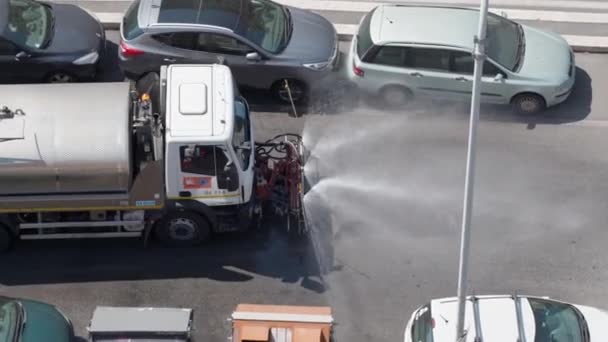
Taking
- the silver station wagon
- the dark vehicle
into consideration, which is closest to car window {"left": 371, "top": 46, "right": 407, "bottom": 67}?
the silver station wagon

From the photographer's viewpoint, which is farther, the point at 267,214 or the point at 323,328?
the point at 267,214

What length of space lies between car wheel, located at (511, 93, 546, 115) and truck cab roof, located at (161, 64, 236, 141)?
5.83 meters

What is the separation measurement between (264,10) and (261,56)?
3.67ft

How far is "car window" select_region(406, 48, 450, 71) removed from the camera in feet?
64.5

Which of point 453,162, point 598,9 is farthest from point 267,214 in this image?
point 598,9

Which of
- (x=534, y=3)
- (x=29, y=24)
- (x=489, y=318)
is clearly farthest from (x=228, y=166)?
(x=534, y=3)

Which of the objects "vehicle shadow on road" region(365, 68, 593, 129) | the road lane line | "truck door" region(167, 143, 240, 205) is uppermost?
the road lane line

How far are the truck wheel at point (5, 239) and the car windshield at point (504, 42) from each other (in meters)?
8.92

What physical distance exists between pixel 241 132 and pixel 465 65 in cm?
493

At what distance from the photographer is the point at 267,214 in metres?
18.0

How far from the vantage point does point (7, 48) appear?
19.4m

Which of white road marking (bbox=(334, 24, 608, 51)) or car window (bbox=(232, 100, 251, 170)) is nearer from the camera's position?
car window (bbox=(232, 100, 251, 170))

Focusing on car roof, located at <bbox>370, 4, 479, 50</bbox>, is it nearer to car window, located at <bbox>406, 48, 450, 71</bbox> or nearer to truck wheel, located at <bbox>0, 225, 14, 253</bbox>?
car window, located at <bbox>406, 48, 450, 71</bbox>

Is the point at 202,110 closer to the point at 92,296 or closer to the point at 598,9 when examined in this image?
the point at 92,296
